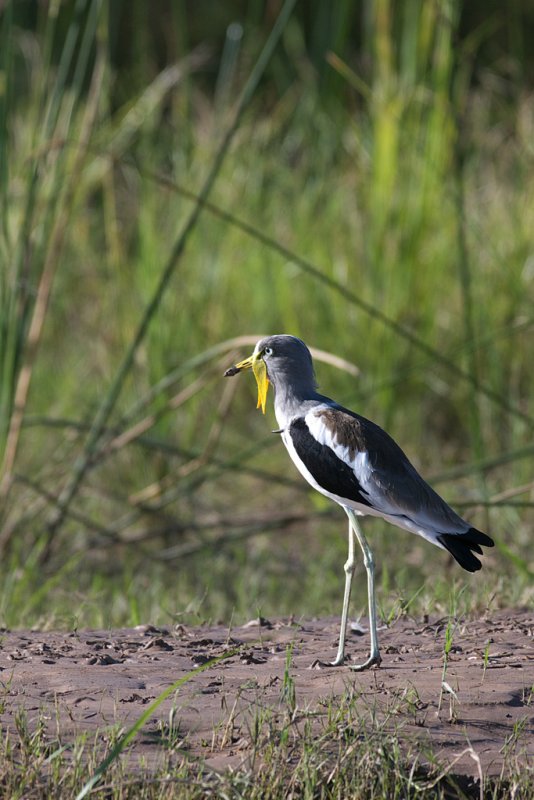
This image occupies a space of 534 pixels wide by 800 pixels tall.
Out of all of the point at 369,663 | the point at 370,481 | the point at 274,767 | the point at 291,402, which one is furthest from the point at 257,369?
the point at 274,767

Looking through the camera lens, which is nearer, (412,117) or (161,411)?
(161,411)

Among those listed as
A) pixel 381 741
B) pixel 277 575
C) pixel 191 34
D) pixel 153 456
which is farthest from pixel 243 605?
pixel 191 34

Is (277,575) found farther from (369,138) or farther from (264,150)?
(264,150)

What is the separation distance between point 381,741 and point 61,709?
772 millimetres

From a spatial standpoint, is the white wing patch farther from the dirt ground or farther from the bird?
the dirt ground

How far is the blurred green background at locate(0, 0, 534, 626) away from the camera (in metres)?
4.93

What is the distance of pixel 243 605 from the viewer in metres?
4.93

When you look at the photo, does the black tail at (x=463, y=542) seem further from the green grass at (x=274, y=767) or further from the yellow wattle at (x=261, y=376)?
the yellow wattle at (x=261, y=376)

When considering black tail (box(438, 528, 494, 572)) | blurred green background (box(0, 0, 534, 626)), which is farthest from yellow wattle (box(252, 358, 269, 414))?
blurred green background (box(0, 0, 534, 626))

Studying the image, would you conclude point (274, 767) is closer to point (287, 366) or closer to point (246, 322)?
point (287, 366)

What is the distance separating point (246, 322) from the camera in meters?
7.07

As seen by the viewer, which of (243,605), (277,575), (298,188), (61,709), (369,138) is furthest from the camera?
(298,188)

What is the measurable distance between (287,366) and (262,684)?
0.81m

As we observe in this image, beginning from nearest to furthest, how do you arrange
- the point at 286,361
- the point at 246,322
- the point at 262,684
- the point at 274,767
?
the point at 274,767 < the point at 262,684 < the point at 286,361 < the point at 246,322
